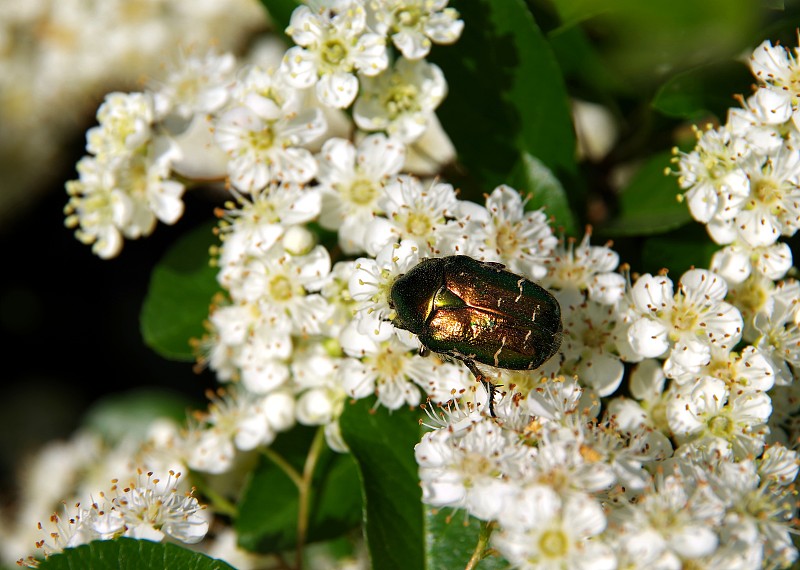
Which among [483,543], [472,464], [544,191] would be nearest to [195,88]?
[544,191]

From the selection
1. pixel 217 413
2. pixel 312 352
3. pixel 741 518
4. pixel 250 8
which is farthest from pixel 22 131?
pixel 741 518

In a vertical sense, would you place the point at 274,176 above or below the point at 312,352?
above

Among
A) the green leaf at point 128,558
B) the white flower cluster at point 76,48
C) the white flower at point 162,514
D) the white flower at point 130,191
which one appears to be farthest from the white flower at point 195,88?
the green leaf at point 128,558

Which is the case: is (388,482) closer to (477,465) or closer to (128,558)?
(477,465)

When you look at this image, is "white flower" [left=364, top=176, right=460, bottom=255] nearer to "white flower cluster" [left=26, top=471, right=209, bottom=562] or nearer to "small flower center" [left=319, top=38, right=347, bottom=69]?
"small flower center" [left=319, top=38, right=347, bottom=69]

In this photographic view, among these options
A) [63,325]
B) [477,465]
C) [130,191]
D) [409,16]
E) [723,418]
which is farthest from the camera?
[63,325]

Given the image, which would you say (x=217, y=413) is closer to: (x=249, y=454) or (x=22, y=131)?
(x=249, y=454)
